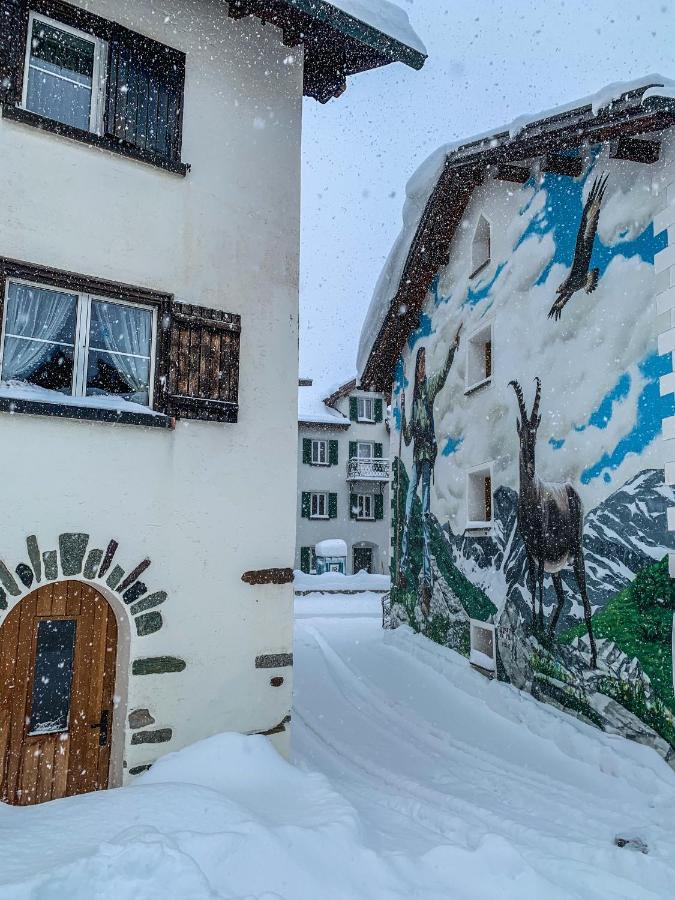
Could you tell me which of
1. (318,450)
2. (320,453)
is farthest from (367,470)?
(318,450)

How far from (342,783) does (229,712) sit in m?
1.36

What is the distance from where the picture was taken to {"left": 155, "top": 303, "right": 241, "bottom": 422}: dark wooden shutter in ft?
19.2

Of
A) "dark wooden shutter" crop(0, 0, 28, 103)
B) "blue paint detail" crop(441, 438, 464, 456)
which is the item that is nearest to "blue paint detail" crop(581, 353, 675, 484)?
"blue paint detail" crop(441, 438, 464, 456)

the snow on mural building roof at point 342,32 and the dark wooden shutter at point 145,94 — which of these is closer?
the dark wooden shutter at point 145,94

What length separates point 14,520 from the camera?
4969 mm

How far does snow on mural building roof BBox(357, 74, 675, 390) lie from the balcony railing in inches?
464

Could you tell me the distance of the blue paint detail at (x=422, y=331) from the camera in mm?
13281

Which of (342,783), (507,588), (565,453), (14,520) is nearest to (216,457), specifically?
(14,520)

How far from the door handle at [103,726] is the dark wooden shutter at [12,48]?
16.9 feet

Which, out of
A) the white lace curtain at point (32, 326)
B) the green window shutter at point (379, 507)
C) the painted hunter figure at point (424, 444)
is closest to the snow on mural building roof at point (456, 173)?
the painted hunter figure at point (424, 444)

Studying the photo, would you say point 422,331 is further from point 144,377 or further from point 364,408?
point 364,408

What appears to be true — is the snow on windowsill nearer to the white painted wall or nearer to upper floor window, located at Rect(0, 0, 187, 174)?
the white painted wall

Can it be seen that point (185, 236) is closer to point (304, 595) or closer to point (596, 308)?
point (596, 308)

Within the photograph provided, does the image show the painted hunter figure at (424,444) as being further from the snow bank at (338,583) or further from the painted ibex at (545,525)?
the snow bank at (338,583)
